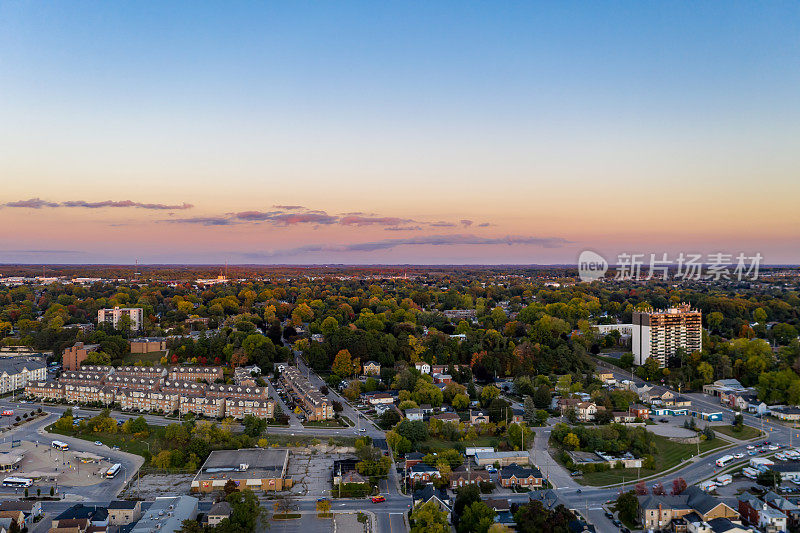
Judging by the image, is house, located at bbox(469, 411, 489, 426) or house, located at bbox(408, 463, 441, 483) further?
house, located at bbox(469, 411, 489, 426)

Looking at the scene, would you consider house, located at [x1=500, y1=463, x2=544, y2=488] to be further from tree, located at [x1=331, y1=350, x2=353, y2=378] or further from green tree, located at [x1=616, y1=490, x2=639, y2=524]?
tree, located at [x1=331, y1=350, x2=353, y2=378]

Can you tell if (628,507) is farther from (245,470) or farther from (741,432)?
(245,470)

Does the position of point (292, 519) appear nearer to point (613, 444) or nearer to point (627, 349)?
point (613, 444)

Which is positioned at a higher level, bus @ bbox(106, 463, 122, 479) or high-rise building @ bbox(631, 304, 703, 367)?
high-rise building @ bbox(631, 304, 703, 367)

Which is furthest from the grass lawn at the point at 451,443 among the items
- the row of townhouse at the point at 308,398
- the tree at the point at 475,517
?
the tree at the point at 475,517

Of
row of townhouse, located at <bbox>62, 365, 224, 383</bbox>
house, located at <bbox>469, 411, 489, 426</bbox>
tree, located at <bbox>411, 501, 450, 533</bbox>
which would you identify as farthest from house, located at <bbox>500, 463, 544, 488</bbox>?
row of townhouse, located at <bbox>62, 365, 224, 383</bbox>

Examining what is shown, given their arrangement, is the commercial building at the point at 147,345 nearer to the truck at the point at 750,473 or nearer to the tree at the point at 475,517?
the tree at the point at 475,517
